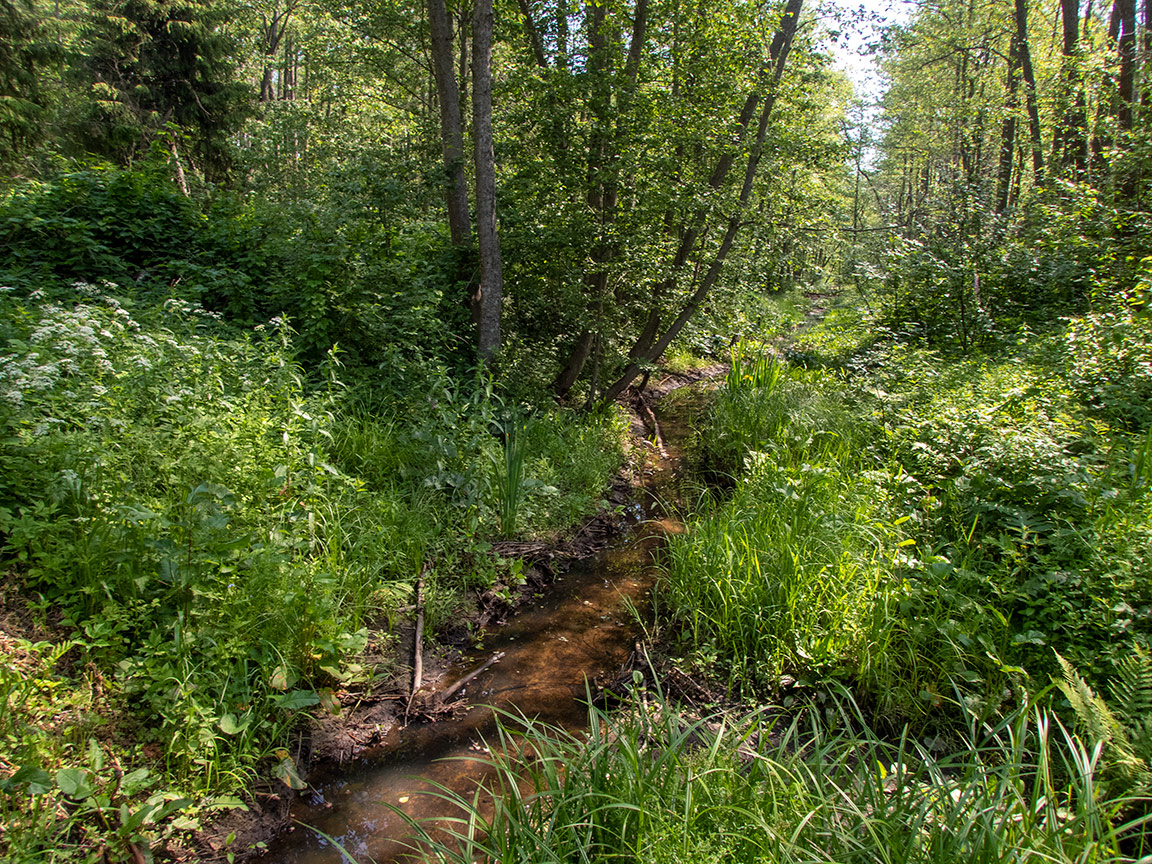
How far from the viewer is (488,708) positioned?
3.60 metres

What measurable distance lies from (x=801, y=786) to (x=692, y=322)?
7.66 meters

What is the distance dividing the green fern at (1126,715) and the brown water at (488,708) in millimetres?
1903

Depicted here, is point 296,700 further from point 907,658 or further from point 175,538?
point 907,658

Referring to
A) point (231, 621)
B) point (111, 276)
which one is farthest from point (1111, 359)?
point (111, 276)

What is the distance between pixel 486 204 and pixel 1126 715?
6621 millimetres

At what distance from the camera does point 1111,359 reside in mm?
5250

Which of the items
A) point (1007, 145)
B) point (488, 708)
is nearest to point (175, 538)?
point (488, 708)

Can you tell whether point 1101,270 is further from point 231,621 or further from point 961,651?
point 231,621

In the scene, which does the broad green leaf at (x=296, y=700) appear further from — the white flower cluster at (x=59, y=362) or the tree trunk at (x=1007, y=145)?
the tree trunk at (x=1007, y=145)

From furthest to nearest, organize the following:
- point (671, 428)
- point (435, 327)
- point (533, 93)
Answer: point (671, 428) → point (533, 93) → point (435, 327)

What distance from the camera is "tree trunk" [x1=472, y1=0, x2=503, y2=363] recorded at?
21.9 ft

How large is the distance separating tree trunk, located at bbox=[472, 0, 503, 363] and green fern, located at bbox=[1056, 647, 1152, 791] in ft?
18.0

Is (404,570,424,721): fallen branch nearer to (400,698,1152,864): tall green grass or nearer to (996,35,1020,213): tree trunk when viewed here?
(400,698,1152,864): tall green grass

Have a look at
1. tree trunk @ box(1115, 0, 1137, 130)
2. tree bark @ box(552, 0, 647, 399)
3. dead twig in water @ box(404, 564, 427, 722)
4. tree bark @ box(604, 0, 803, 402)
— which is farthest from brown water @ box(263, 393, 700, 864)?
tree trunk @ box(1115, 0, 1137, 130)
